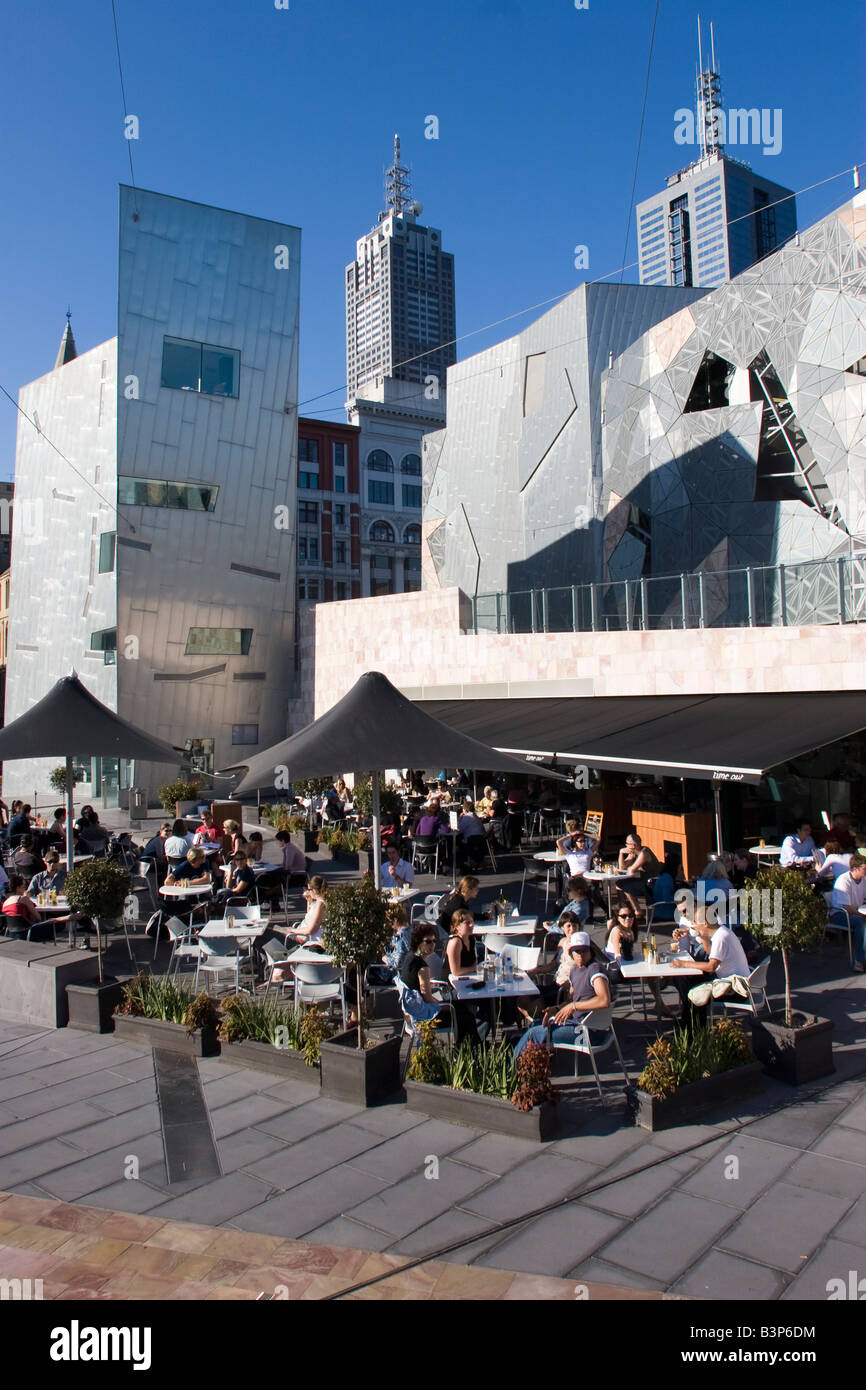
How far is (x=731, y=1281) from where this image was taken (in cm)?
483

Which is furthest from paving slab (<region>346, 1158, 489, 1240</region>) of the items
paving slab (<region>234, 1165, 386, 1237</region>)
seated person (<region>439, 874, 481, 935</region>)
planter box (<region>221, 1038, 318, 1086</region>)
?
seated person (<region>439, 874, 481, 935</region>)

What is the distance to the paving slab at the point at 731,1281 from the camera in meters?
4.71

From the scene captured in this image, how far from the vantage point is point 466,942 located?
A: 328 inches

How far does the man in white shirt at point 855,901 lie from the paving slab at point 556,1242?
603cm

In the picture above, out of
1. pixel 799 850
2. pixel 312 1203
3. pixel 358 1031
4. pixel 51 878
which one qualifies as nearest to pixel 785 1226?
pixel 312 1203

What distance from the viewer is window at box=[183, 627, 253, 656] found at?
105 ft

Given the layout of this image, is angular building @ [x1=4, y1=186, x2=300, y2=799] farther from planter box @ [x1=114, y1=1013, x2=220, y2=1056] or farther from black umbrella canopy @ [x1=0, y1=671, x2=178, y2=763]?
planter box @ [x1=114, y1=1013, x2=220, y2=1056]

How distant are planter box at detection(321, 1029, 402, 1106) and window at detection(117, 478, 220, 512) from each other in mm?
26233

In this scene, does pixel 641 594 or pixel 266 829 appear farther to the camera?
pixel 266 829

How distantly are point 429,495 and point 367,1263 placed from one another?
3790 centimetres

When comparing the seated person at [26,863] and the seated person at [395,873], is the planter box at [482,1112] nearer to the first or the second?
the seated person at [395,873]

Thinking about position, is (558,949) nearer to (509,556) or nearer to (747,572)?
(747,572)

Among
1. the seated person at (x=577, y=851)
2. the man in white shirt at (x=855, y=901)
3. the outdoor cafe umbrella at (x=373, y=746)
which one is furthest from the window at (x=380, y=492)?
the man in white shirt at (x=855, y=901)
